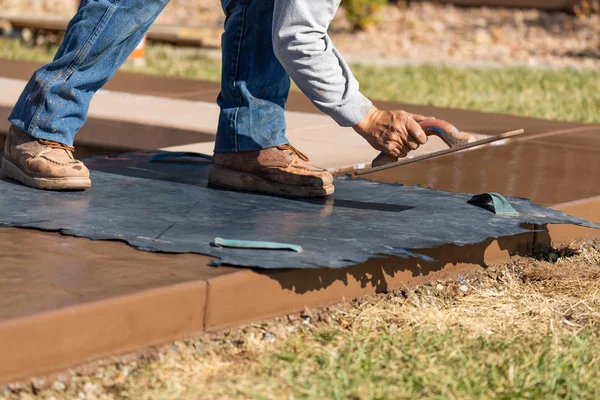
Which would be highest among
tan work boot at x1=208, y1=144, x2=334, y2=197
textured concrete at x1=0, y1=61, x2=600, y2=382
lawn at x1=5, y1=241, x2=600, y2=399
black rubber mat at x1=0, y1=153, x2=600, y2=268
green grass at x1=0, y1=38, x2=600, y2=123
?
green grass at x1=0, y1=38, x2=600, y2=123

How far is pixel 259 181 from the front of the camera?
11.8ft

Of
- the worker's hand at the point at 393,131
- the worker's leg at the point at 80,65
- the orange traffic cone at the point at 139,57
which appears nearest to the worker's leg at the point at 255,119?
the worker's leg at the point at 80,65

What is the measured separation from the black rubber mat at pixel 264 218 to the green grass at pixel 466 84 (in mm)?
3295

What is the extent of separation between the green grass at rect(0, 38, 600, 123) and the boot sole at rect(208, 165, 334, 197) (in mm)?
3322

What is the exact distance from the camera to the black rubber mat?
2.83 metres

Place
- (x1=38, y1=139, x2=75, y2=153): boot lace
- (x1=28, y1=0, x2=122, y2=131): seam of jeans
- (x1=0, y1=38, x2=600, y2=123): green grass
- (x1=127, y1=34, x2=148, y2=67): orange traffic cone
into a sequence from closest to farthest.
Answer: (x1=28, y1=0, x2=122, y2=131): seam of jeans, (x1=38, y1=139, x2=75, y2=153): boot lace, (x1=0, y1=38, x2=600, y2=123): green grass, (x1=127, y1=34, x2=148, y2=67): orange traffic cone

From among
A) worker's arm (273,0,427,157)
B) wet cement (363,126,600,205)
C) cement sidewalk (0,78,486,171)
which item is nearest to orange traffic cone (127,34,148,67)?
cement sidewalk (0,78,486,171)

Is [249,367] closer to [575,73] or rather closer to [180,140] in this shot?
[180,140]

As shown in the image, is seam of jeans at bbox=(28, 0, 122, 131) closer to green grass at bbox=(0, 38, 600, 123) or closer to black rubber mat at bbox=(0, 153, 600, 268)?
black rubber mat at bbox=(0, 153, 600, 268)

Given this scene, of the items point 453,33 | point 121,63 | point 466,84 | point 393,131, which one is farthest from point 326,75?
point 453,33

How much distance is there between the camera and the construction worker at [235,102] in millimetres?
3150

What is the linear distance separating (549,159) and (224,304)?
2.26 metres

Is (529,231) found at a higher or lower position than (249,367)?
higher

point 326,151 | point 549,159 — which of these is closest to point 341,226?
point 326,151
